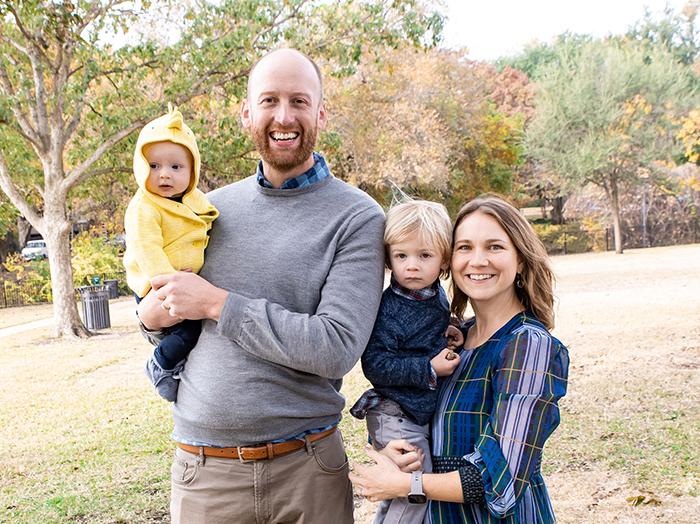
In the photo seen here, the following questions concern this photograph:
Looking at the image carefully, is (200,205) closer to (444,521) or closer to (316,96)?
(316,96)

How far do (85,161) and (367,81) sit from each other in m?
12.4

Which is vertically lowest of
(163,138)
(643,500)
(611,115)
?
(643,500)

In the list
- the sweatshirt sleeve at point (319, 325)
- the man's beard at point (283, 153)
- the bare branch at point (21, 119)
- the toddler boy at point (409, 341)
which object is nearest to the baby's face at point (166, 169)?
the man's beard at point (283, 153)

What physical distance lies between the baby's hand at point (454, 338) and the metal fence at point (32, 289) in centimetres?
1915

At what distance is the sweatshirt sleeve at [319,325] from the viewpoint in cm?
192

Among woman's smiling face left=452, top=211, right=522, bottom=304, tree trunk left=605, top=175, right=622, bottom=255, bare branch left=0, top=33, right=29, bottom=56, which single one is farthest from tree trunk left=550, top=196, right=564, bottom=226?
woman's smiling face left=452, top=211, right=522, bottom=304

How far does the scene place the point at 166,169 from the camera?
2.46 meters

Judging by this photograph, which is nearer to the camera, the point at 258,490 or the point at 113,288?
the point at 258,490

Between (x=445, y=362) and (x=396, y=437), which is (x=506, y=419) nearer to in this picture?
(x=445, y=362)

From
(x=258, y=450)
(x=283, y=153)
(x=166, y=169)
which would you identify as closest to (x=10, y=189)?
(x=166, y=169)

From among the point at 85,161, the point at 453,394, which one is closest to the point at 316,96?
the point at 453,394

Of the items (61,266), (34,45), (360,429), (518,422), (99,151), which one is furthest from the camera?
(61,266)

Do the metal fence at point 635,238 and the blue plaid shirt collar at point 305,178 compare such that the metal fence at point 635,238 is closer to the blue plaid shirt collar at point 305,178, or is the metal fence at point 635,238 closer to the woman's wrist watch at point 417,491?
the blue plaid shirt collar at point 305,178

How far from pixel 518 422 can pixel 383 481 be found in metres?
0.52
